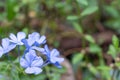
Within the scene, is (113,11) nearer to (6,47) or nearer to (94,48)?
(94,48)

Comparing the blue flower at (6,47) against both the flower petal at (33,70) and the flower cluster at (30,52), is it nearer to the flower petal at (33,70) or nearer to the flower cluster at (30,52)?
the flower cluster at (30,52)

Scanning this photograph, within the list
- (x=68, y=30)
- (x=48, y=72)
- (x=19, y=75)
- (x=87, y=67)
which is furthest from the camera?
(x=68, y=30)

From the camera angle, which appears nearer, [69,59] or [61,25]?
[69,59]

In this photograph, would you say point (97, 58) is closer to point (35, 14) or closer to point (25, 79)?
point (35, 14)

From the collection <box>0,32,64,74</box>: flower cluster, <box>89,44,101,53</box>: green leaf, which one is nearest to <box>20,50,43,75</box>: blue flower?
<box>0,32,64,74</box>: flower cluster

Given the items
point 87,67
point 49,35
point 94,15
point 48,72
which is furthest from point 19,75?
point 94,15

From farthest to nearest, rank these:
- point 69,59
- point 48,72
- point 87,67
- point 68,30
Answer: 1. point 68,30
2. point 69,59
3. point 87,67
4. point 48,72

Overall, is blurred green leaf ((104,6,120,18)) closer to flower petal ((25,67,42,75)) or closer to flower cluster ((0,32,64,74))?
flower cluster ((0,32,64,74))

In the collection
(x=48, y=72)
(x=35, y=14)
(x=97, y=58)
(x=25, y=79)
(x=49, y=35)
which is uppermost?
(x=35, y=14)

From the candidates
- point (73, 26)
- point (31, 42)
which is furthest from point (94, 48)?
point (31, 42)
